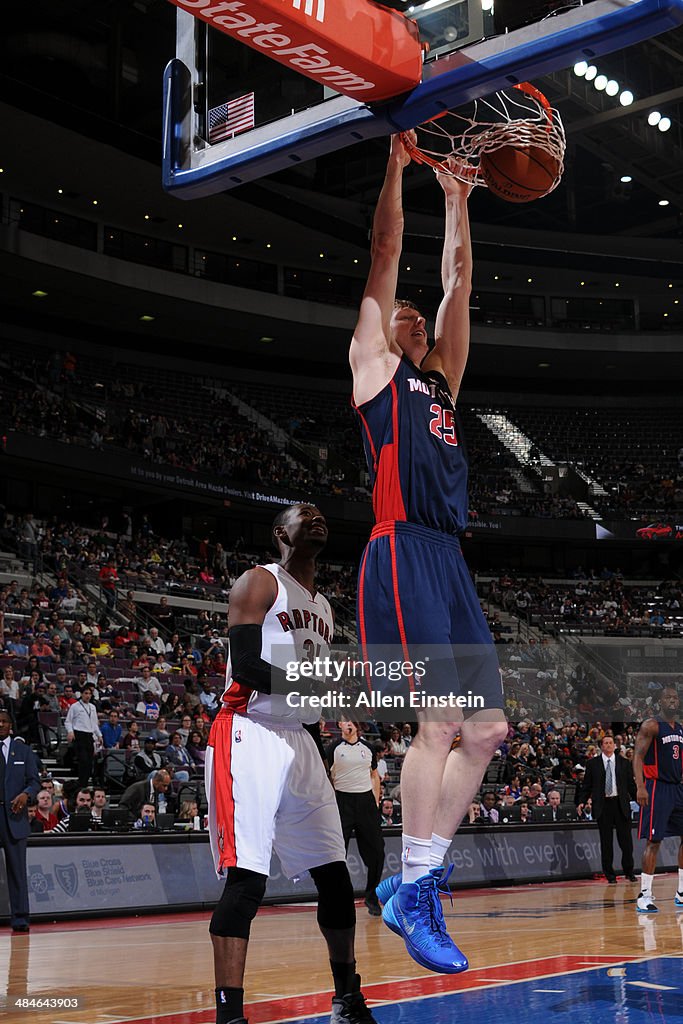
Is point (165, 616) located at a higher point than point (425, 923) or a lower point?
higher

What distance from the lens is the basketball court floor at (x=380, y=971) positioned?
471cm

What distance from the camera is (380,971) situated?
6.26m

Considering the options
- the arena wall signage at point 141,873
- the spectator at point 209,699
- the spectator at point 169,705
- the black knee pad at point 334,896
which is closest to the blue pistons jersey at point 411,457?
the black knee pad at point 334,896

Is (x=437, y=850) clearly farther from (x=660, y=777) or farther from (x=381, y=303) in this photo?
(x=660, y=777)

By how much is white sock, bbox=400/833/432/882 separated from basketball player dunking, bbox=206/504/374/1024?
594 mm

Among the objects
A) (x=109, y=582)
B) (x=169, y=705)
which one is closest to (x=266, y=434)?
(x=109, y=582)

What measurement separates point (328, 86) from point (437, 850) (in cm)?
281

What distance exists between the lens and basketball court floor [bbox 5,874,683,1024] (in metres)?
4.71

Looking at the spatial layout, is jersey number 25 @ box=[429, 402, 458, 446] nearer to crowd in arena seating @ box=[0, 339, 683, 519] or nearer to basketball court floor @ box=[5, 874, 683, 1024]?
basketball court floor @ box=[5, 874, 683, 1024]

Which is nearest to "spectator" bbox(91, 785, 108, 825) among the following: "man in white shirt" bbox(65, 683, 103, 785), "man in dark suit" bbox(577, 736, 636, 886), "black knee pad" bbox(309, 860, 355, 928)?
"man in white shirt" bbox(65, 683, 103, 785)

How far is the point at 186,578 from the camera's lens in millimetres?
23656

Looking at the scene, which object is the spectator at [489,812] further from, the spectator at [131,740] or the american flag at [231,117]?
the american flag at [231,117]

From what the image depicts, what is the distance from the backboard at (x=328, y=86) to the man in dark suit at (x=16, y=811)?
639 centimetres

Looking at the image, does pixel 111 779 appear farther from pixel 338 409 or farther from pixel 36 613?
pixel 338 409
